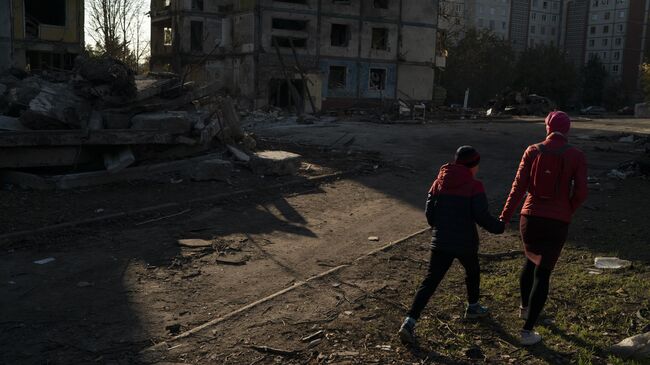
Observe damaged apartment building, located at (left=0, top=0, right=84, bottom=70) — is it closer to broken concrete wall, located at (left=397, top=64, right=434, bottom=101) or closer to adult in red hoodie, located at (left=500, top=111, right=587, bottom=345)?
broken concrete wall, located at (left=397, top=64, right=434, bottom=101)

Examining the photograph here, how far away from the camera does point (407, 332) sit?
4195 mm

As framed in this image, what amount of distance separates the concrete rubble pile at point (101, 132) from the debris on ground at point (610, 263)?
21.5 feet

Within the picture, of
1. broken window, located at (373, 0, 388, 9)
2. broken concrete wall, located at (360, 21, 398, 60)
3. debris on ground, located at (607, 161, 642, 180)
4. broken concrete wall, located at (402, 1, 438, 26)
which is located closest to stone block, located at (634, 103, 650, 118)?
broken concrete wall, located at (402, 1, 438, 26)

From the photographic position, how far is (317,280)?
5594 mm

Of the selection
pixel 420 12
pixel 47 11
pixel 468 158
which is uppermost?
pixel 420 12

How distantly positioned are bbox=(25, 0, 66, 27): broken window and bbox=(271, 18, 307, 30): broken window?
43.1 feet

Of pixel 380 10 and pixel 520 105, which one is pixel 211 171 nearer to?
pixel 380 10

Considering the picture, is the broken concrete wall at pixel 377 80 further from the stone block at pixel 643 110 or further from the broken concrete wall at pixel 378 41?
the stone block at pixel 643 110

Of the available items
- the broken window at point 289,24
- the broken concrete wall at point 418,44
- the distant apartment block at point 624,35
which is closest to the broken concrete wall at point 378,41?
the broken concrete wall at point 418,44

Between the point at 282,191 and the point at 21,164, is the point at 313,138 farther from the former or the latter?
the point at 21,164

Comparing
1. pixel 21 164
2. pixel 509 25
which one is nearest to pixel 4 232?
pixel 21 164

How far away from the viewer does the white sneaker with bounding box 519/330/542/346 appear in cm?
423

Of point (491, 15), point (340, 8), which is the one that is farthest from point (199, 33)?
point (491, 15)

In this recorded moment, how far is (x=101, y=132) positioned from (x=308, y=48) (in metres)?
29.5
